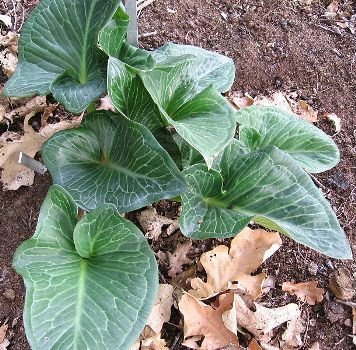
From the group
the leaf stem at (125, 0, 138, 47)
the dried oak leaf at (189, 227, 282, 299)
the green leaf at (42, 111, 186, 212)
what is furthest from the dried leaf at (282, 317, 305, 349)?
the leaf stem at (125, 0, 138, 47)

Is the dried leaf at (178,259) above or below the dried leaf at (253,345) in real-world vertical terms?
above

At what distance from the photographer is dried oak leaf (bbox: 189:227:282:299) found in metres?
1.73

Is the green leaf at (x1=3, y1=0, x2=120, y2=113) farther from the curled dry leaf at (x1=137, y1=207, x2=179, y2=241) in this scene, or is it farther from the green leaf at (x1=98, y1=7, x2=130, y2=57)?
the curled dry leaf at (x1=137, y1=207, x2=179, y2=241)

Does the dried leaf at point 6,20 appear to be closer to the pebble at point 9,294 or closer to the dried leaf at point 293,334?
the pebble at point 9,294

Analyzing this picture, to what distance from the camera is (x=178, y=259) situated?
180 centimetres

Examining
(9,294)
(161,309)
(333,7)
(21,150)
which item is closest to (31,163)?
(21,150)

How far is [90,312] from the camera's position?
1354 millimetres

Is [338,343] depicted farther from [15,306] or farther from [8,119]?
[8,119]

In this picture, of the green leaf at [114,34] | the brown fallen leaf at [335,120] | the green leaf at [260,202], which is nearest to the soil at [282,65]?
the brown fallen leaf at [335,120]

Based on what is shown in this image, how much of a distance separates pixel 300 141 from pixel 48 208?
2.73 ft

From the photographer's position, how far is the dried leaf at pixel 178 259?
1.79 m

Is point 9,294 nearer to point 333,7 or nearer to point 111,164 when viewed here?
point 111,164

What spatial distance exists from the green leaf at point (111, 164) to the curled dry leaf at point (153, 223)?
0.84ft

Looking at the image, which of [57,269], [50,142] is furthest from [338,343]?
[50,142]
